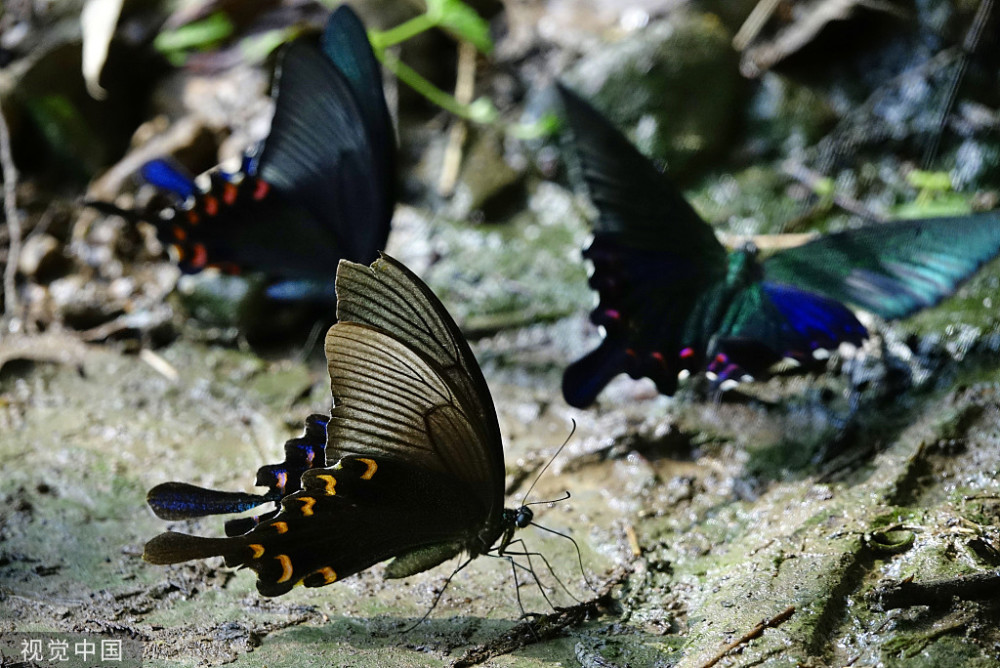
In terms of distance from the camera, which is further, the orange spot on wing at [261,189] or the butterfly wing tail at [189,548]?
the orange spot on wing at [261,189]

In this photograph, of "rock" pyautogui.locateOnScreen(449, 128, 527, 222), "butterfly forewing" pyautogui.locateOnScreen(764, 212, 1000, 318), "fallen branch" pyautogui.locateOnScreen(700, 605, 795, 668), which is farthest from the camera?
"rock" pyautogui.locateOnScreen(449, 128, 527, 222)

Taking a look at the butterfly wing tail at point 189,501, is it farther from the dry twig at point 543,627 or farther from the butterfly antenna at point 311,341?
the butterfly antenna at point 311,341

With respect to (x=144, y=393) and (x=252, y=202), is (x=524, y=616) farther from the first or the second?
(x=252, y=202)

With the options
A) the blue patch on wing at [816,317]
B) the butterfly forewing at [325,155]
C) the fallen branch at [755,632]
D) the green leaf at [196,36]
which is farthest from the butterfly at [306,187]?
the fallen branch at [755,632]

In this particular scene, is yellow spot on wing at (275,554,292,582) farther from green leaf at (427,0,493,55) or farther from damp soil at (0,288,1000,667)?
green leaf at (427,0,493,55)

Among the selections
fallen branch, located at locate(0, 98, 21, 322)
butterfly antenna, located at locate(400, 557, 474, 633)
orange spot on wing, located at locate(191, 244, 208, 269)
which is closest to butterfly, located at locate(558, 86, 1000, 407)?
butterfly antenna, located at locate(400, 557, 474, 633)

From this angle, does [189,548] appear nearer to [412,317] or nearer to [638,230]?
[412,317]
